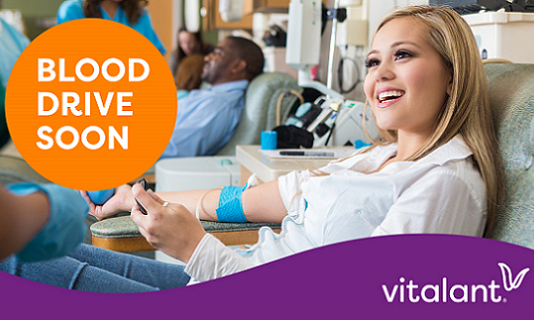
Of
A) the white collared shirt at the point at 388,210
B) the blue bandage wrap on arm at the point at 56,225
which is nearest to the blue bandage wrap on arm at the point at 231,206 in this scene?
the white collared shirt at the point at 388,210

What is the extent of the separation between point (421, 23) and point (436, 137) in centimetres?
13

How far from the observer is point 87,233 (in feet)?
1.86

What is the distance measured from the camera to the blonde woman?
1.74 feet

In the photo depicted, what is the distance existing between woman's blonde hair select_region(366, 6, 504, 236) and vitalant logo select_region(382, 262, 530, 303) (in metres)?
0.05

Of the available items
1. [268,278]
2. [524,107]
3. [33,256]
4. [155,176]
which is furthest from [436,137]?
[33,256]

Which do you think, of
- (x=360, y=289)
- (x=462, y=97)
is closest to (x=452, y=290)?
(x=360, y=289)

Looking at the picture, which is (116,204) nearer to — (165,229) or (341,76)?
(165,229)

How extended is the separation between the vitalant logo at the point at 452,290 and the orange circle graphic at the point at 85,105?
0.31m

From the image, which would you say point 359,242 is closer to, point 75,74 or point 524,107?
point 524,107

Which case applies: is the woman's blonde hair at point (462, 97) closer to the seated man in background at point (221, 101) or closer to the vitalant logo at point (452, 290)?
the vitalant logo at point (452, 290)

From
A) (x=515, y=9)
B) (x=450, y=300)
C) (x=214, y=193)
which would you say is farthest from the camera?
(x=214, y=193)

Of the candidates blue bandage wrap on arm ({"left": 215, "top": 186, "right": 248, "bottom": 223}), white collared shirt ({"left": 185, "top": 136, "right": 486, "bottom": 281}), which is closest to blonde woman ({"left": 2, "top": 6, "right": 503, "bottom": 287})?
white collared shirt ({"left": 185, "top": 136, "right": 486, "bottom": 281})

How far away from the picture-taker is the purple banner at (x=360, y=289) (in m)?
0.51

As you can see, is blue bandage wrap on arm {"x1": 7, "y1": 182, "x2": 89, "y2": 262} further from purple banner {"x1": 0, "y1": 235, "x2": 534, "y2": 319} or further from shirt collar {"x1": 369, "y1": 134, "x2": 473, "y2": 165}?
shirt collar {"x1": 369, "y1": 134, "x2": 473, "y2": 165}
